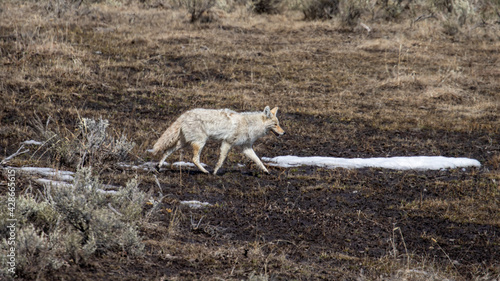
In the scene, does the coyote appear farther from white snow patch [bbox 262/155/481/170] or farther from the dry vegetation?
white snow patch [bbox 262/155/481/170]

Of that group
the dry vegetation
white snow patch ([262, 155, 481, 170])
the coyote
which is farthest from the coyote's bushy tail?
white snow patch ([262, 155, 481, 170])

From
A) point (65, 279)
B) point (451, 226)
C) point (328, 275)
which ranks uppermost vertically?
point (65, 279)

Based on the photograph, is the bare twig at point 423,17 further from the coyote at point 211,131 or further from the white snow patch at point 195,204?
the white snow patch at point 195,204

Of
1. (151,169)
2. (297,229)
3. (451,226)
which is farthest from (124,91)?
(451,226)

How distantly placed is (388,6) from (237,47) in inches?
375

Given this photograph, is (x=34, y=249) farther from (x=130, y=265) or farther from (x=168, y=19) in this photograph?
(x=168, y=19)

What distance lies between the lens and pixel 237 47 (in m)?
18.1

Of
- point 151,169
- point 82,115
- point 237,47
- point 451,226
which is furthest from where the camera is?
point 237,47

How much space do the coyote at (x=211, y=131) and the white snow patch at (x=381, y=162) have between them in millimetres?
853

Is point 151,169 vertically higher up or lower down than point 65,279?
lower down

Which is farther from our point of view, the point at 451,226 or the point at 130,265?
the point at 451,226

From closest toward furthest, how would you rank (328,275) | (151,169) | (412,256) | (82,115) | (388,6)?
(328,275) → (412,256) → (151,169) → (82,115) → (388,6)

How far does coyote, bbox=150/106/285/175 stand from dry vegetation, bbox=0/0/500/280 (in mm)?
419

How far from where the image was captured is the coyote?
28.1ft
